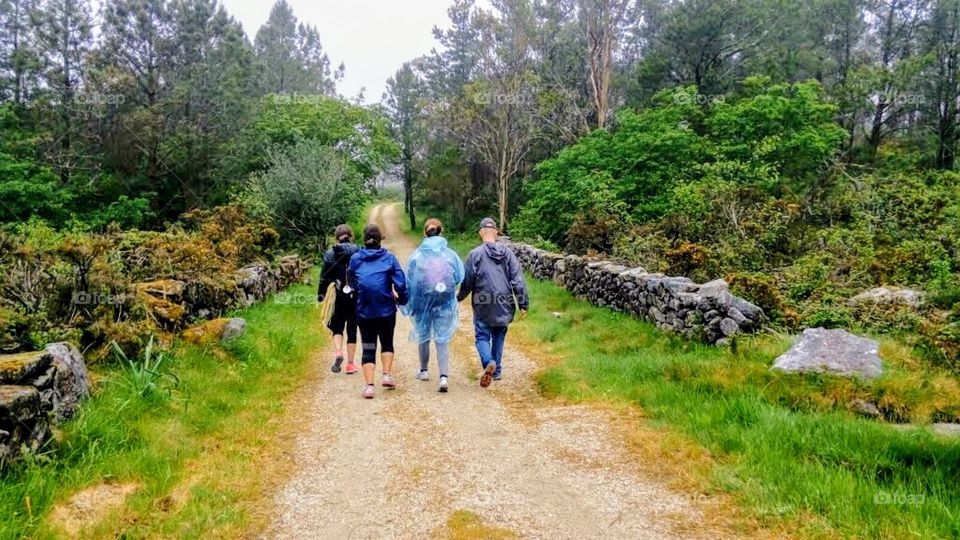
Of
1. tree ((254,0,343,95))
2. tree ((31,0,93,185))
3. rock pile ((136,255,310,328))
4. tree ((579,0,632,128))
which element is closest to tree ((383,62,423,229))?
tree ((254,0,343,95))

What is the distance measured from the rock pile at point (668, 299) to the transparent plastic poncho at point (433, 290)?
3.21 m

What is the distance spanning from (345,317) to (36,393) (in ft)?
12.2

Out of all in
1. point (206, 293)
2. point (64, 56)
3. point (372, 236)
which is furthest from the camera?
point (64, 56)

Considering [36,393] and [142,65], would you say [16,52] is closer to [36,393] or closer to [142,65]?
[142,65]

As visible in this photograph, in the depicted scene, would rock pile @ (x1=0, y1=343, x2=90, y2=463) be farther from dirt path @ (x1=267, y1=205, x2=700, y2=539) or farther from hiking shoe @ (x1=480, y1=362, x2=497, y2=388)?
hiking shoe @ (x1=480, y1=362, x2=497, y2=388)

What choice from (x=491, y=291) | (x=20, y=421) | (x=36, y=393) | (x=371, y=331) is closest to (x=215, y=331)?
(x=371, y=331)

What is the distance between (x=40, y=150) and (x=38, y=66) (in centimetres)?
421

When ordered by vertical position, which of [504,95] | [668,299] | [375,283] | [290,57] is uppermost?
[290,57]

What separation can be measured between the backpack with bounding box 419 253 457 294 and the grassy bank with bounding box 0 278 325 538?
2123mm

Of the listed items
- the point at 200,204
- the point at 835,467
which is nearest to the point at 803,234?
the point at 835,467

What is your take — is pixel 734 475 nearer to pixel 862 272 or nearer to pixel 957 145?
pixel 862 272

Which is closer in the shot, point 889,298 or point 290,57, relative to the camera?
point 889,298

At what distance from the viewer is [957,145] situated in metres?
25.5

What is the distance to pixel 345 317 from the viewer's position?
7367mm
